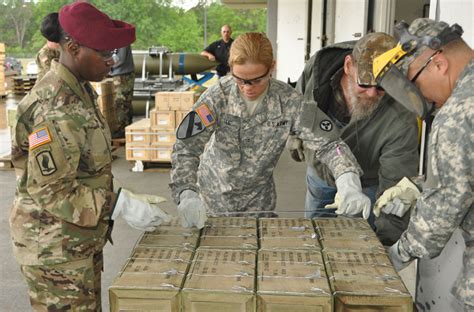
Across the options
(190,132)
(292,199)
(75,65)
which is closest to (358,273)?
(190,132)

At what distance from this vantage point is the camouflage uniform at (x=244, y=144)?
2158 millimetres

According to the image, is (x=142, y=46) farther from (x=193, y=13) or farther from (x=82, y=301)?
(x=82, y=301)

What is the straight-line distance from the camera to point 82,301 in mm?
1814

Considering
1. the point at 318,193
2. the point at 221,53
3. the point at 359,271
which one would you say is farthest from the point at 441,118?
the point at 221,53

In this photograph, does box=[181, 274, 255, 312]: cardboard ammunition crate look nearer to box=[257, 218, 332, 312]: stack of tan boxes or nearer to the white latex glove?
box=[257, 218, 332, 312]: stack of tan boxes

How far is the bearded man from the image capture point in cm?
220

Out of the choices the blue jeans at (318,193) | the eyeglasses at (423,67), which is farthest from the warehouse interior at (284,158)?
the eyeglasses at (423,67)

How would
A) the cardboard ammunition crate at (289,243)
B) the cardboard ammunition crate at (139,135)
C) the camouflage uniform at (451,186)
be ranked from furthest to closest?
the cardboard ammunition crate at (139,135)
the cardboard ammunition crate at (289,243)
the camouflage uniform at (451,186)

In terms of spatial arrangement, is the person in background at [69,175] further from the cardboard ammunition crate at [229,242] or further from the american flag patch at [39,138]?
the cardboard ammunition crate at [229,242]

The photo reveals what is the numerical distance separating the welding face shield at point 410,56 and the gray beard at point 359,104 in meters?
0.77

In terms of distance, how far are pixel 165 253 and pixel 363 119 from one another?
1212 mm

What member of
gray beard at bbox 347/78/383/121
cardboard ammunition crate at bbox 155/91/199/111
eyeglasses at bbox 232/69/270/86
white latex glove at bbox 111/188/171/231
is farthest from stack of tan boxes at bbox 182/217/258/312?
cardboard ammunition crate at bbox 155/91/199/111

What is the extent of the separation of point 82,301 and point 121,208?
0.35 meters

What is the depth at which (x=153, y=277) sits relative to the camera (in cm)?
145
